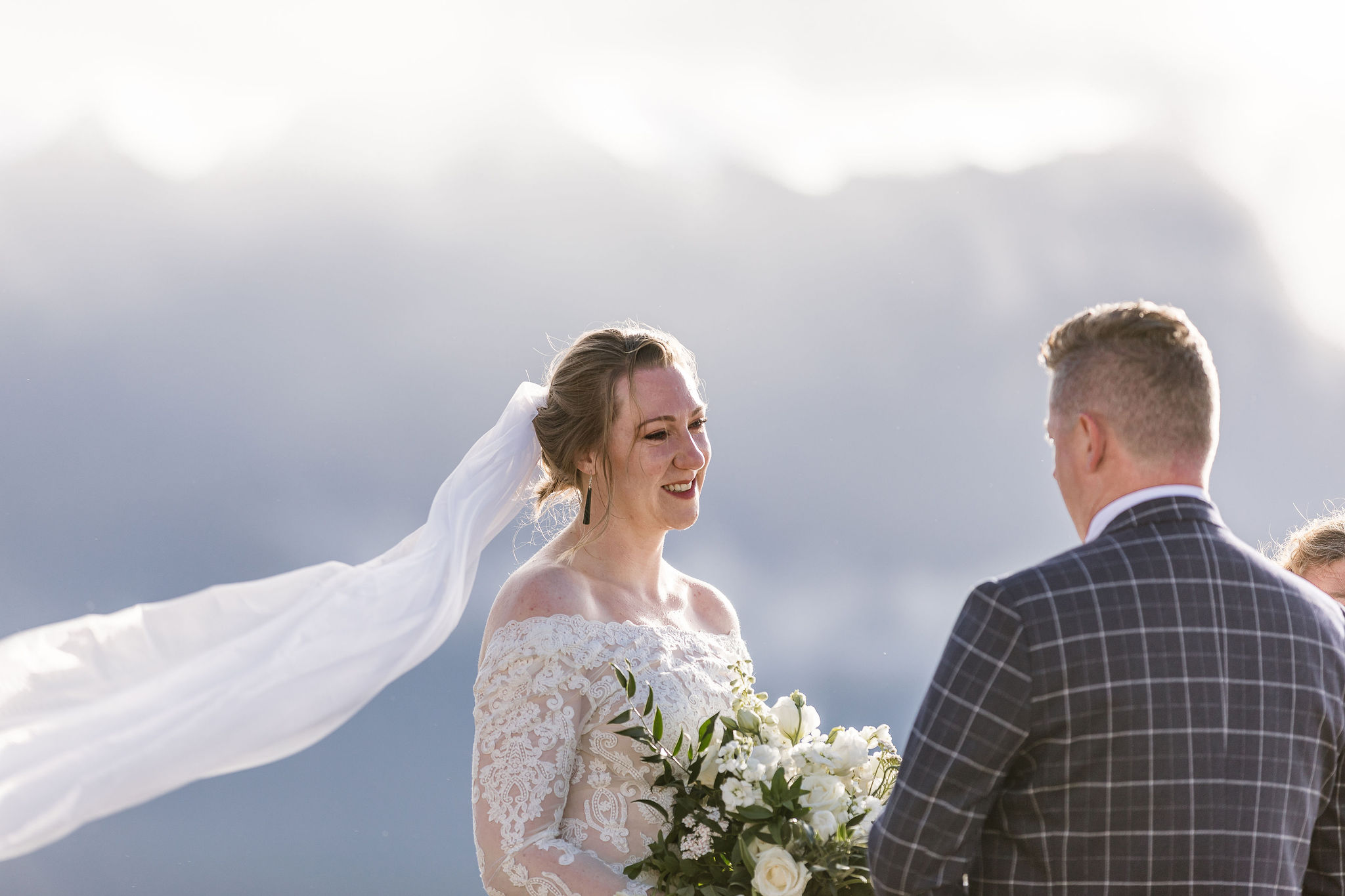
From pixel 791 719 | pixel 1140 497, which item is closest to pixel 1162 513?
pixel 1140 497

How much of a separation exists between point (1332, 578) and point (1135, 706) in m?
2.23

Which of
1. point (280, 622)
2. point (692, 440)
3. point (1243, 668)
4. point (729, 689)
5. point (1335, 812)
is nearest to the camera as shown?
point (1243, 668)

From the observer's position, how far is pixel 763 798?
2.46m

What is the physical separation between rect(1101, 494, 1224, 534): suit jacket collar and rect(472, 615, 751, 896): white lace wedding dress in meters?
1.25

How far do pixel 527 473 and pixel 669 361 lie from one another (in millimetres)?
589

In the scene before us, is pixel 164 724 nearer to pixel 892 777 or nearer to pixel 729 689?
pixel 729 689

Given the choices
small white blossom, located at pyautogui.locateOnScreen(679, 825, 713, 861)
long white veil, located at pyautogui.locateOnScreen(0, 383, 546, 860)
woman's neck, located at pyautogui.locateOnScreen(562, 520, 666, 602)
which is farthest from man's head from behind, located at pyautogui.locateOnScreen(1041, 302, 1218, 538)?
long white veil, located at pyautogui.locateOnScreen(0, 383, 546, 860)

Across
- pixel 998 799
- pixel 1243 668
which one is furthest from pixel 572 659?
pixel 1243 668

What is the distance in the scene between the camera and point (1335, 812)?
1933 mm

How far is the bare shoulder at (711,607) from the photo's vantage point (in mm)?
3500

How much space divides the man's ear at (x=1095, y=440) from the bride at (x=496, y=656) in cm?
141

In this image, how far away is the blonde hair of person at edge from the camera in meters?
3.51

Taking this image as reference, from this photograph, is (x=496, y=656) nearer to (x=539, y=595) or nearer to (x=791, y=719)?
(x=539, y=595)

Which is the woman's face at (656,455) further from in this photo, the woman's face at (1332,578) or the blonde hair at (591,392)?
the woman's face at (1332,578)
